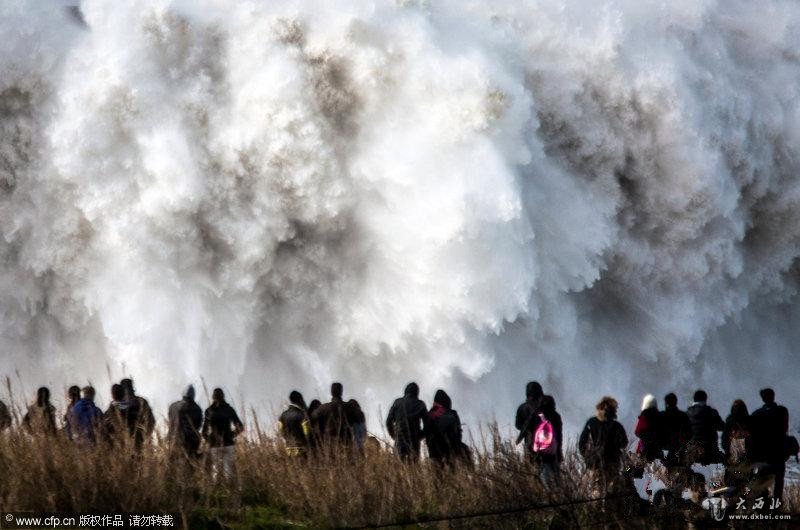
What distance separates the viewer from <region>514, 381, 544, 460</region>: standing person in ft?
60.4

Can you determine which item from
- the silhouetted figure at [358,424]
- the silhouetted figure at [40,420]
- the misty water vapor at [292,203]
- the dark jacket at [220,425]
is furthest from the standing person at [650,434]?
the misty water vapor at [292,203]

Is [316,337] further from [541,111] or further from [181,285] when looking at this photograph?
[541,111]

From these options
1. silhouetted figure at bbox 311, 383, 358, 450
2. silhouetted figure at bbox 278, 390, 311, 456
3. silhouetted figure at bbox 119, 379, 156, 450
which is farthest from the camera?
silhouetted figure at bbox 278, 390, 311, 456

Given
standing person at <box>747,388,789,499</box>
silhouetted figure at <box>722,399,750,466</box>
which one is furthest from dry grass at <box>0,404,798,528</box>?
silhouetted figure at <box>722,399,750,466</box>

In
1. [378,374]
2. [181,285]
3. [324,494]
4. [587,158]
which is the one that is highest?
[587,158]

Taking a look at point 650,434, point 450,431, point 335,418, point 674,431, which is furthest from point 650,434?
point 335,418

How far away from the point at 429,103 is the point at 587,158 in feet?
14.8

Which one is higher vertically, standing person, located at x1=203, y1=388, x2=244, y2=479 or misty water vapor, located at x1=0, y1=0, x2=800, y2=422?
misty water vapor, located at x1=0, y1=0, x2=800, y2=422

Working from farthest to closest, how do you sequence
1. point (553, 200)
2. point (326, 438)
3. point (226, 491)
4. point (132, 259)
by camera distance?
1. point (553, 200)
2. point (132, 259)
3. point (326, 438)
4. point (226, 491)

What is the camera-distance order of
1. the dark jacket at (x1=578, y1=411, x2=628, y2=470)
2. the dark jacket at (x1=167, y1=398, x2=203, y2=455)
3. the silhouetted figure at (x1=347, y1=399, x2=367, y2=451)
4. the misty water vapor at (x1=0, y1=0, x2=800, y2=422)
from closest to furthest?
1. the dark jacket at (x1=167, y1=398, x2=203, y2=455)
2. the dark jacket at (x1=578, y1=411, x2=628, y2=470)
3. the silhouetted figure at (x1=347, y1=399, x2=367, y2=451)
4. the misty water vapor at (x1=0, y1=0, x2=800, y2=422)

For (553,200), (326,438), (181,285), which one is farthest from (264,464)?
(553,200)

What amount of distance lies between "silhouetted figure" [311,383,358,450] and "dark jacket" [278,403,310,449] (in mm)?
146

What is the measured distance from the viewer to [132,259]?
28.6m

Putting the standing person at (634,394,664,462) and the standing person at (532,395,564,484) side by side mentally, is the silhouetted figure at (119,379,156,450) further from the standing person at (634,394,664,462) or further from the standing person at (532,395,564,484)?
the standing person at (634,394,664,462)
